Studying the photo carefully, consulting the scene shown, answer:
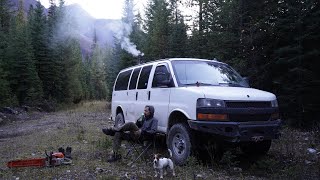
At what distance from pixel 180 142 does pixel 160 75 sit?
1.89 meters

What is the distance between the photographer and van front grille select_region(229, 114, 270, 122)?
22.3ft

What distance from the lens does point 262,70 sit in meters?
14.3

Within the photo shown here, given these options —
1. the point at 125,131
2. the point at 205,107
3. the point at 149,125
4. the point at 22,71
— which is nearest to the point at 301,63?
the point at 149,125

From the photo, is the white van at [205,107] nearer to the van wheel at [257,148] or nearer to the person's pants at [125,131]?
the van wheel at [257,148]

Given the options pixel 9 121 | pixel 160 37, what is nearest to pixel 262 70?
pixel 160 37

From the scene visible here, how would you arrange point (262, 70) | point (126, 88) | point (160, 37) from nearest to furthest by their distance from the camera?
point (126, 88) < point (262, 70) < point (160, 37)

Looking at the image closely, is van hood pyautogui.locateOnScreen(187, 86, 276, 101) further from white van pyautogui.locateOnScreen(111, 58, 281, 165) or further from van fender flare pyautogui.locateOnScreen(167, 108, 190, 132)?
van fender flare pyautogui.locateOnScreen(167, 108, 190, 132)

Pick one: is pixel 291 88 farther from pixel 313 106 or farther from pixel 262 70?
pixel 262 70

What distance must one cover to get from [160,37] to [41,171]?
20.6 m

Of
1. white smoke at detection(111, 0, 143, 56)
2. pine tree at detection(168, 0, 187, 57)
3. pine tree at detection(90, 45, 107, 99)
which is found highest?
white smoke at detection(111, 0, 143, 56)

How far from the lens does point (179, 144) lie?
7.49 metres

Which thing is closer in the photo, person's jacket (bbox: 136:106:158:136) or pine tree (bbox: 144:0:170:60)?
person's jacket (bbox: 136:106:158:136)

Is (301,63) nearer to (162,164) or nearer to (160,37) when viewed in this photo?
(162,164)

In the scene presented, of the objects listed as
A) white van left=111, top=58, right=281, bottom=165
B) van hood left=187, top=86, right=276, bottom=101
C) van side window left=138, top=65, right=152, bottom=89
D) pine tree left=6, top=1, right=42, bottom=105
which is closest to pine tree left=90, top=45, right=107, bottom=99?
pine tree left=6, top=1, right=42, bottom=105
